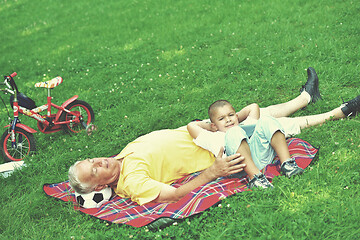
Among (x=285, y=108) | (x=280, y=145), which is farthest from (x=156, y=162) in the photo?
(x=285, y=108)

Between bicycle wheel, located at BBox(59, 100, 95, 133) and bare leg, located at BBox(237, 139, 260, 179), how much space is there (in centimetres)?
336

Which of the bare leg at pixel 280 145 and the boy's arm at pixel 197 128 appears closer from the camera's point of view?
the bare leg at pixel 280 145

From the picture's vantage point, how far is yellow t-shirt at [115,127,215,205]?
3596 millimetres

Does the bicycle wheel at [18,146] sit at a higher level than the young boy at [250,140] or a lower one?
lower

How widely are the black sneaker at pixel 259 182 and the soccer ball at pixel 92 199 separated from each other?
1798mm

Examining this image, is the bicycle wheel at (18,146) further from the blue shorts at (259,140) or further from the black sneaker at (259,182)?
the black sneaker at (259,182)

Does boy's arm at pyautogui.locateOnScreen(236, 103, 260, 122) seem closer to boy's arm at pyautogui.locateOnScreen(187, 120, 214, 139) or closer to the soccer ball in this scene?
boy's arm at pyautogui.locateOnScreen(187, 120, 214, 139)

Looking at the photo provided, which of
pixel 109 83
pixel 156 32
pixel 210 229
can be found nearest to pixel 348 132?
pixel 210 229

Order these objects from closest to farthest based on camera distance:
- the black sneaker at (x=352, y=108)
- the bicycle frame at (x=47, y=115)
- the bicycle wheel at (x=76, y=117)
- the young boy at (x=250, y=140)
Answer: the young boy at (x=250, y=140)
the black sneaker at (x=352, y=108)
the bicycle frame at (x=47, y=115)
the bicycle wheel at (x=76, y=117)

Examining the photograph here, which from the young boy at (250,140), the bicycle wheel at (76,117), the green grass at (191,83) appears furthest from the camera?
the bicycle wheel at (76,117)

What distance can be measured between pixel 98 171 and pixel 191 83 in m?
3.48

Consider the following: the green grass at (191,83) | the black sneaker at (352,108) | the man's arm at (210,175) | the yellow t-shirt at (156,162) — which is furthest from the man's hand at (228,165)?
the black sneaker at (352,108)

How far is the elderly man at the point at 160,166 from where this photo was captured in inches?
140

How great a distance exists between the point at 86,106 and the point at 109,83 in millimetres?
1584
